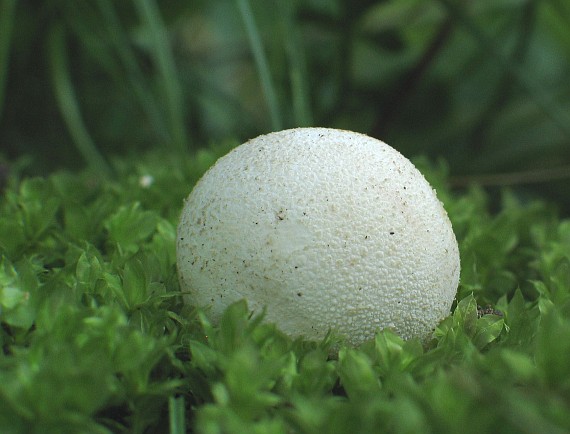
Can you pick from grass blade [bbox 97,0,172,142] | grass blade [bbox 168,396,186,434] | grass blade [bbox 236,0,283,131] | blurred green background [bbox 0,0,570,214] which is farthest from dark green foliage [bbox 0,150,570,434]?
blurred green background [bbox 0,0,570,214]

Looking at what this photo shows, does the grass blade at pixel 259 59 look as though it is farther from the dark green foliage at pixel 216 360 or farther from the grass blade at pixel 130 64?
the dark green foliage at pixel 216 360

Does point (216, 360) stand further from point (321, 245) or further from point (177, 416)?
point (321, 245)

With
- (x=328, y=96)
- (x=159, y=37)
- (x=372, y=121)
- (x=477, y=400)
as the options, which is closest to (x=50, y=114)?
(x=159, y=37)

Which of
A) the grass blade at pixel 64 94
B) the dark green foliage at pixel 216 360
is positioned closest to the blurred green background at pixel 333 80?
the grass blade at pixel 64 94

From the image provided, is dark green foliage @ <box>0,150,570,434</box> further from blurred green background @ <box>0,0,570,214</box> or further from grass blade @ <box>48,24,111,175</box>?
blurred green background @ <box>0,0,570,214</box>

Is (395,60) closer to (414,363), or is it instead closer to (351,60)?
(351,60)

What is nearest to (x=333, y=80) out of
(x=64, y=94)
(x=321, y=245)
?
(x=64, y=94)
